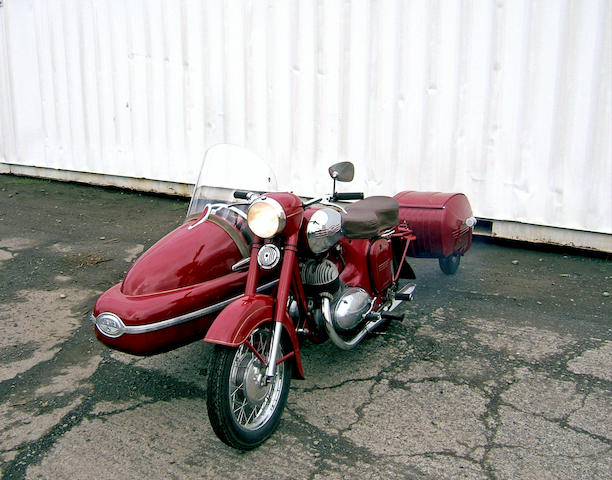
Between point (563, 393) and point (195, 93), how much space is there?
5.17 metres

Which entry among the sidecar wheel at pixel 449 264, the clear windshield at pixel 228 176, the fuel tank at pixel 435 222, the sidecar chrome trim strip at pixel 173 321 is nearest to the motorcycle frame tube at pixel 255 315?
the sidecar chrome trim strip at pixel 173 321

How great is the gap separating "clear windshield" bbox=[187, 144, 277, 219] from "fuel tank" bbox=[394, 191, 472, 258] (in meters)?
1.25

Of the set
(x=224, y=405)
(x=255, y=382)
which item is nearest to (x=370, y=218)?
(x=255, y=382)

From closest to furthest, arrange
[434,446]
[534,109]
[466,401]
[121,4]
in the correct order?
[434,446]
[466,401]
[534,109]
[121,4]

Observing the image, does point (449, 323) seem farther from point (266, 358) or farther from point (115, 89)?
point (115, 89)

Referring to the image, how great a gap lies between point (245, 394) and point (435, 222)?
2.03 meters

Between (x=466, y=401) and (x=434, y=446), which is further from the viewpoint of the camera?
(x=466, y=401)

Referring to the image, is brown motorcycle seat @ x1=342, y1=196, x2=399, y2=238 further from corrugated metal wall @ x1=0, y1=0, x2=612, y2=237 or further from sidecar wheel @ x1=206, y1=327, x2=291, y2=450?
corrugated metal wall @ x1=0, y1=0, x2=612, y2=237

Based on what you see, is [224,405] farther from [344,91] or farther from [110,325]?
[344,91]

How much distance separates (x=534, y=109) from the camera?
5.22 meters

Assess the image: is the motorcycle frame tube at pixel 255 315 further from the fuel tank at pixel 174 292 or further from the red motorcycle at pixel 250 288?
the fuel tank at pixel 174 292

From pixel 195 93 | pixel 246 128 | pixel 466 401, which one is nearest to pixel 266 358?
pixel 466 401

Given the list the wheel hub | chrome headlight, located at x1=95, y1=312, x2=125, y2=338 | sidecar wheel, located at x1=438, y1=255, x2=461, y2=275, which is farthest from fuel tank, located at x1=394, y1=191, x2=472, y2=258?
chrome headlight, located at x1=95, y1=312, x2=125, y2=338

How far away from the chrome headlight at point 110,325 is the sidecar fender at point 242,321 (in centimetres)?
44
